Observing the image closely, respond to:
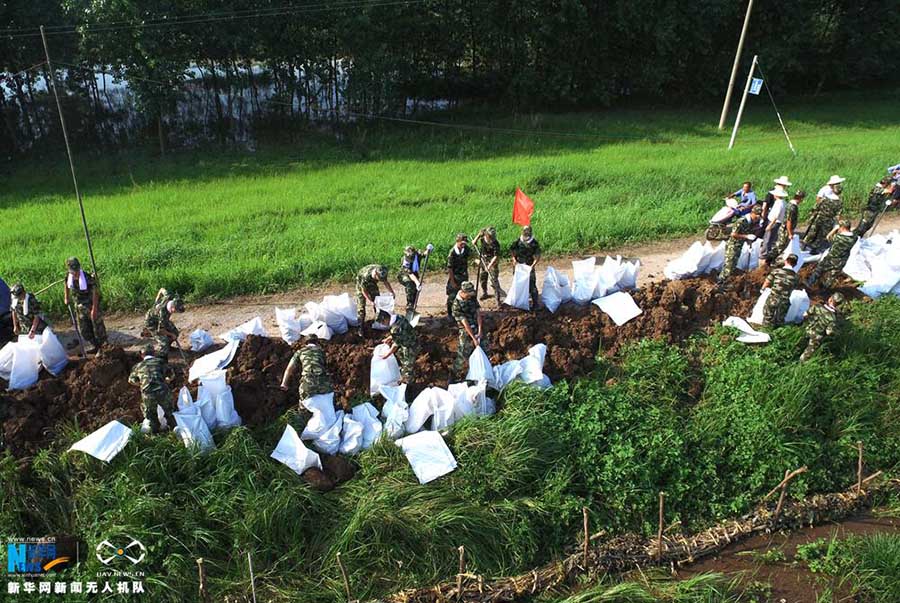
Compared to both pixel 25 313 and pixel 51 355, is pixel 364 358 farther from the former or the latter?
pixel 25 313

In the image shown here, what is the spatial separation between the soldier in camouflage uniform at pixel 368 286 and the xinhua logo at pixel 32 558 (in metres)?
3.86

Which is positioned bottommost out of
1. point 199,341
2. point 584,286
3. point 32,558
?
point 32,558

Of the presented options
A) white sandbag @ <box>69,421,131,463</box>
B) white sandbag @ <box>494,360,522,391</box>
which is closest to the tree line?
white sandbag @ <box>69,421,131,463</box>

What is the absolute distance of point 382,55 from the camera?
65.4 feet

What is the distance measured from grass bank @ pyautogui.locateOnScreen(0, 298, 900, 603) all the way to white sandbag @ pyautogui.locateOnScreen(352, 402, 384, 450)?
0.53ft

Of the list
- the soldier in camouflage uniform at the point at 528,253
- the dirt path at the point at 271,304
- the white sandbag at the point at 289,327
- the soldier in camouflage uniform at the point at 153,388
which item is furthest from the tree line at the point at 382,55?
the soldier in camouflage uniform at the point at 153,388

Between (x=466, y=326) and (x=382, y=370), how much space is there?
1.04m

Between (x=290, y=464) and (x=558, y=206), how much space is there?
8788mm

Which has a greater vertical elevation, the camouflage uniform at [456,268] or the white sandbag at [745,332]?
the camouflage uniform at [456,268]

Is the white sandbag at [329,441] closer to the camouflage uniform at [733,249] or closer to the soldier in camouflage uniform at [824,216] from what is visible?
the camouflage uniform at [733,249]

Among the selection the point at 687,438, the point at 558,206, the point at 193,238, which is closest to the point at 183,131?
the point at 193,238

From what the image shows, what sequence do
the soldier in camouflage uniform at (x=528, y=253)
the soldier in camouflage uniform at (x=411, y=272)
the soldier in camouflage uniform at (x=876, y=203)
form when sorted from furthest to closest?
the soldier in camouflage uniform at (x=876, y=203) → the soldier in camouflage uniform at (x=528, y=253) → the soldier in camouflage uniform at (x=411, y=272)

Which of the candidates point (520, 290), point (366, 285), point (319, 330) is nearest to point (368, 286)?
point (366, 285)

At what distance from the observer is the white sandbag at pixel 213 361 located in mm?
6809
